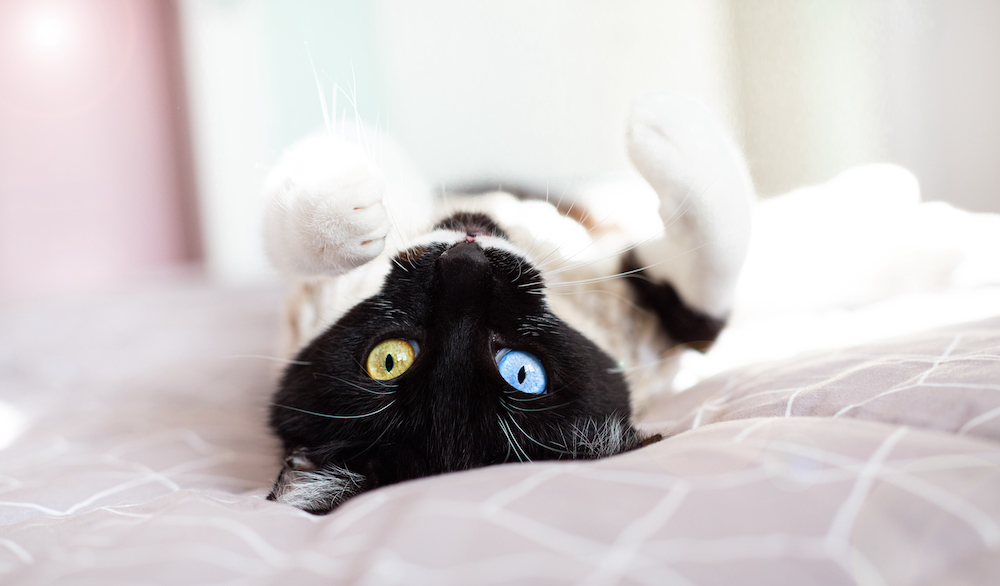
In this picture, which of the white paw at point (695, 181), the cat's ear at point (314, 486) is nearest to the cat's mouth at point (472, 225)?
the white paw at point (695, 181)

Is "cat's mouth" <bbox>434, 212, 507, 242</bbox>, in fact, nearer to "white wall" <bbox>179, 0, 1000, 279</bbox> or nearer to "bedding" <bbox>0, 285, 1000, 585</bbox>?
"white wall" <bbox>179, 0, 1000, 279</bbox>

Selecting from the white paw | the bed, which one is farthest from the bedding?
the white paw

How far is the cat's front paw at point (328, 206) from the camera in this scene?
2.42ft

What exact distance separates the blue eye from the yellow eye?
110 millimetres

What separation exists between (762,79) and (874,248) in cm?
45

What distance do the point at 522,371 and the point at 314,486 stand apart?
262 millimetres

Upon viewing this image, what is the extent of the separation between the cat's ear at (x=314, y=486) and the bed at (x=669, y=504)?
0.03m

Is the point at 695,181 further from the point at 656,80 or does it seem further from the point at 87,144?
the point at 87,144

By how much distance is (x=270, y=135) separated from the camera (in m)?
1.01

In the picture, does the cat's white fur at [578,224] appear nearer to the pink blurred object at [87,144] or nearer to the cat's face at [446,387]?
the cat's face at [446,387]

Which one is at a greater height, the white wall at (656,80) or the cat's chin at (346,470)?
the white wall at (656,80)

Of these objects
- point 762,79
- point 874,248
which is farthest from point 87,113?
point 874,248

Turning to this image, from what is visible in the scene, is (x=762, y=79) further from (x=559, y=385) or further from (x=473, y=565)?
(x=473, y=565)

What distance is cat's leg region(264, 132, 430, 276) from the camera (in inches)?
29.1
